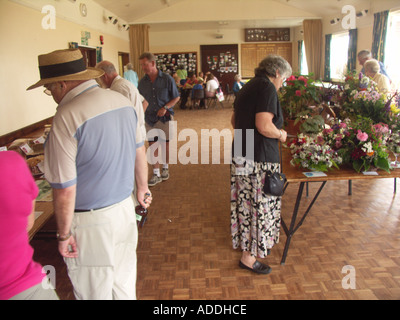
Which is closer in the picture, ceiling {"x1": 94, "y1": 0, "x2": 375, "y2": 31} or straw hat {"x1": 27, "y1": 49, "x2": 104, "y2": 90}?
straw hat {"x1": 27, "y1": 49, "x2": 104, "y2": 90}

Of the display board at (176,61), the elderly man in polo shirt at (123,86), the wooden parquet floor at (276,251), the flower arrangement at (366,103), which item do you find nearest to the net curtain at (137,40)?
the display board at (176,61)

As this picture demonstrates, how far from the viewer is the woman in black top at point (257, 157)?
87.7 inches

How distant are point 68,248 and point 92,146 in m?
0.50

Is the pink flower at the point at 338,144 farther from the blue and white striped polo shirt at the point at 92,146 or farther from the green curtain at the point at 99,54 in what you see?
the green curtain at the point at 99,54

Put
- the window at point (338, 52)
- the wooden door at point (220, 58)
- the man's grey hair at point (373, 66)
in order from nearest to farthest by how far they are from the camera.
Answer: the man's grey hair at point (373, 66) → the window at point (338, 52) → the wooden door at point (220, 58)

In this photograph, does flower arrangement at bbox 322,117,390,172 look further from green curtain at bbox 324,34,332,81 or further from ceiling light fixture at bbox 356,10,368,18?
green curtain at bbox 324,34,332,81

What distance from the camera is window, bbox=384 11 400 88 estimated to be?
7.90 m

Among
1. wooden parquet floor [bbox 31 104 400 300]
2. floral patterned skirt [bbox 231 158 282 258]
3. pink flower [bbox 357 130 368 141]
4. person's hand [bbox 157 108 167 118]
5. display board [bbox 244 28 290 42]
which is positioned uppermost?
display board [bbox 244 28 290 42]

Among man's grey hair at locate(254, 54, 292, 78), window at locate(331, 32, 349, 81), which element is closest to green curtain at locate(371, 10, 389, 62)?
window at locate(331, 32, 349, 81)

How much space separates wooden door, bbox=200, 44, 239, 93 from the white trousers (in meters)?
15.0

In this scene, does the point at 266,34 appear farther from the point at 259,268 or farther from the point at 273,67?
the point at 259,268

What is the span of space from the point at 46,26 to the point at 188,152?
318 cm

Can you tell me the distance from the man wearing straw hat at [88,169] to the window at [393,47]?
8.16m

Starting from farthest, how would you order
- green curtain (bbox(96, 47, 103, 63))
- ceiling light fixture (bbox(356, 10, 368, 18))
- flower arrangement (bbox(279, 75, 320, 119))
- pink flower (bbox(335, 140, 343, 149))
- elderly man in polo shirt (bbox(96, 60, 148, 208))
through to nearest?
1. ceiling light fixture (bbox(356, 10, 368, 18))
2. green curtain (bbox(96, 47, 103, 63))
3. flower arrangement (bbox(279, 75, 320, 119))
4. elderly man in polo shirt (bbox(96, 60, 148, 208))
5. pink flower (bbox(335, 140, 343, 149))
